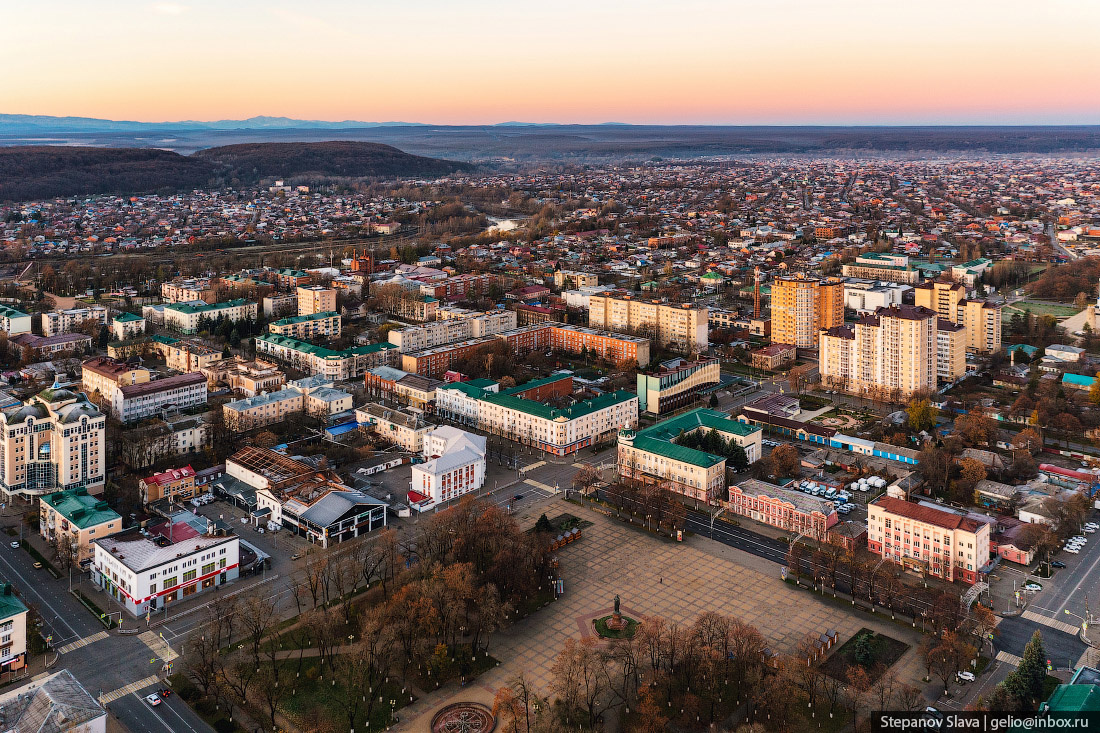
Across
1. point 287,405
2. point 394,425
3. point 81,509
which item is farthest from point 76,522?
point 287,405

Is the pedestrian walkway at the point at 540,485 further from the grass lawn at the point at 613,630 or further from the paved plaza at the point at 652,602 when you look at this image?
the grass lawn at the point at 613,630

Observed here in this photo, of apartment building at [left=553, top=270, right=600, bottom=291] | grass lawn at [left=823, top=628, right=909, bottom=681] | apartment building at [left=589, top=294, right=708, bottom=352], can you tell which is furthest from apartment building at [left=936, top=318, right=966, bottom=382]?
apartment building at [left=553, top=270, right=600, bottom=291]

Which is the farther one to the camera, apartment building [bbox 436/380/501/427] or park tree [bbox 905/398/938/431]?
apartment building [bbox 436/380/501/427]

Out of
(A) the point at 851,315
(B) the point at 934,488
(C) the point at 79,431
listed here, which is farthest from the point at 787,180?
(C) the point at 79,431

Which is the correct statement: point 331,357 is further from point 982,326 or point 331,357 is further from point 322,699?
point 982,326

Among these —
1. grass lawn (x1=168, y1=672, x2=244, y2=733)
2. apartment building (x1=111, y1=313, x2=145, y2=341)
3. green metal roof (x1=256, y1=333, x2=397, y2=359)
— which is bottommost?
grass lawn (x1=168, y1=672, x2=244, y2=733)

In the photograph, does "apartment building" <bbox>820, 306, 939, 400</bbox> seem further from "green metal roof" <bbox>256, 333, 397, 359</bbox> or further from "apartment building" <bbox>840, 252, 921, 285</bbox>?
"apartment building" <bbox>840, 252, 921, 285</bbox>

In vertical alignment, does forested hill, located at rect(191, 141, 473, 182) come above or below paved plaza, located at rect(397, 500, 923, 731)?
above

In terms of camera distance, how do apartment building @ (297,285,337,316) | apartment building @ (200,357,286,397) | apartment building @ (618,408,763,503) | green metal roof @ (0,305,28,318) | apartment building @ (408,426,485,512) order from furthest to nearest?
apartment building @ (297,285,337,316) < green metal roof @ (0,305,28,318) < apartment building @ (200,357,286,397) < apartment building @ (618,408,763,503) < apartment building @ (408,426,485,512)

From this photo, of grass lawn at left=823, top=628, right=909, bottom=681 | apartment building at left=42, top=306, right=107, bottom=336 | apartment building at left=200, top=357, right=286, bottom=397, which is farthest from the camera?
apartment building at left=42, top=306, right=107, bottom=336
